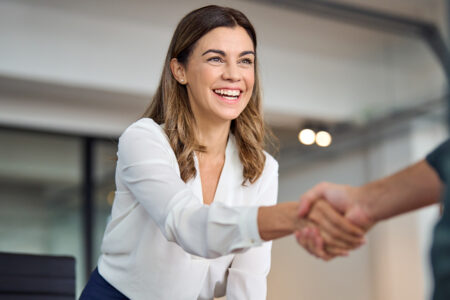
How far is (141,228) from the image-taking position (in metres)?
1.67

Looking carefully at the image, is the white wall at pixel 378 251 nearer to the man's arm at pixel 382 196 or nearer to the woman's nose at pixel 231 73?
the woman's nose at pixel 231 73

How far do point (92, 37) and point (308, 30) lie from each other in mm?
1655

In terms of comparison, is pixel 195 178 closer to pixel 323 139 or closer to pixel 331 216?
pixel 331 216

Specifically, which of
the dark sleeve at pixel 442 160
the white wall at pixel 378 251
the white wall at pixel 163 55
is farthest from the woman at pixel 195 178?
the white wall at pixel 378 251

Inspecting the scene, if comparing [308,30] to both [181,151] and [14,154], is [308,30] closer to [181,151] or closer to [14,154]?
[14,154]

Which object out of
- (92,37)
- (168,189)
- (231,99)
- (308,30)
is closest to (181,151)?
(231,99)

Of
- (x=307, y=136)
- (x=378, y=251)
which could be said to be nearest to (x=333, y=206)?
(x=378, y=251)

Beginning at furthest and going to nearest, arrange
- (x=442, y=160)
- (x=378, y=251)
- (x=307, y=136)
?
(x=307, y=136) < (x=378, y=251) < (x=442, y=160)

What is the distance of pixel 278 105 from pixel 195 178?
3743 millimetres

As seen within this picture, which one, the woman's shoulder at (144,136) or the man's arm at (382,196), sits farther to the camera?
the woman's shoulder at (144,136)

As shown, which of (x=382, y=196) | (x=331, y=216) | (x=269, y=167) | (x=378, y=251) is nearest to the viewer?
(x=382, y=196)

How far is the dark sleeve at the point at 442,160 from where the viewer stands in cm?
89

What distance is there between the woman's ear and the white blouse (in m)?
0.25

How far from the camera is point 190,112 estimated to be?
1.91 meters
